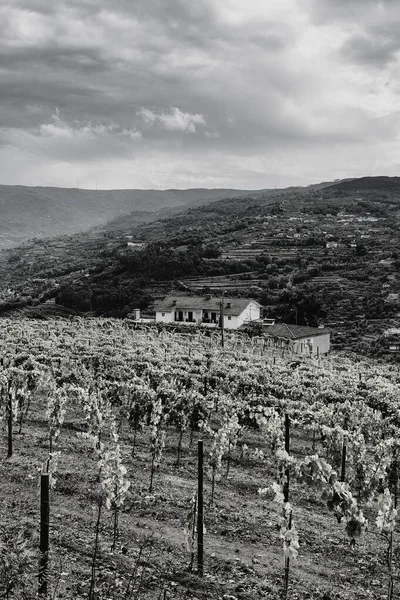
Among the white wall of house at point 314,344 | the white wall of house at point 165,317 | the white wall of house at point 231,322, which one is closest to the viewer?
the white wall of house at point 314,344

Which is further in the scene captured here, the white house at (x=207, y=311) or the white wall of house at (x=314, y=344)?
the white house at (x=207, y=311)

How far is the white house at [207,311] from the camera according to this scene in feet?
218

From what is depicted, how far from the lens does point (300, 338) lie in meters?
52.8

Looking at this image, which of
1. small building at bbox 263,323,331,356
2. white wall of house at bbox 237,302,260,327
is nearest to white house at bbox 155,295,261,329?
white wall of house at bbox 237,302,260,327

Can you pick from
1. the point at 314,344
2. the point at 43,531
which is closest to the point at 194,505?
the point at 43,531

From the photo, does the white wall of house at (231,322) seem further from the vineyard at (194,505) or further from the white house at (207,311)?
the vineyard at (194,505)

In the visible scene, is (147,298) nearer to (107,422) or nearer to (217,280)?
(217,280)

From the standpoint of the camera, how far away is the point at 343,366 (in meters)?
32.8

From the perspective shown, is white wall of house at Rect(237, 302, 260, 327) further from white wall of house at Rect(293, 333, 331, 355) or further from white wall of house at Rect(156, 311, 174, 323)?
white wall of house at Rect(293, 333, 331, 355)

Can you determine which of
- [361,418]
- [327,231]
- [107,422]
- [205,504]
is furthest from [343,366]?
[327,231]

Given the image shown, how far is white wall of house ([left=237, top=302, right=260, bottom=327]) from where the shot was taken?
66.1 m

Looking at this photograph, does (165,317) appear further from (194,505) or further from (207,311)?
(194,505)

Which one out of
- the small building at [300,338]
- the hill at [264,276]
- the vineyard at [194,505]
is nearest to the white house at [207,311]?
the hill at [264,276]

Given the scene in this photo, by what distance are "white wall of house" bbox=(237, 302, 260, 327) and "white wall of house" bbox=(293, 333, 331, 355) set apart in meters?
12.4
